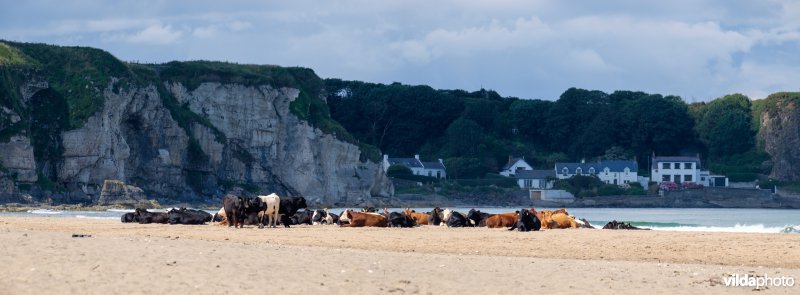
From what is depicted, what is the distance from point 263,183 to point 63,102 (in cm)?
1720

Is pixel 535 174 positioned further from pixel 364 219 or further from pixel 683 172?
pixel 364 219

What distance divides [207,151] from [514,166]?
178ft

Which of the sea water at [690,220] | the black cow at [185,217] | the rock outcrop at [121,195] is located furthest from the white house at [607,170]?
the black cow at [185,217]

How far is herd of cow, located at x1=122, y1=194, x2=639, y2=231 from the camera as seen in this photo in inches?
1184

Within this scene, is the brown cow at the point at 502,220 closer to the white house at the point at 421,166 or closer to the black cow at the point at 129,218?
the black cow at the point at 129,218

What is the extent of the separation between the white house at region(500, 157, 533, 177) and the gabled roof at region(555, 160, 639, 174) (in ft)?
14.2

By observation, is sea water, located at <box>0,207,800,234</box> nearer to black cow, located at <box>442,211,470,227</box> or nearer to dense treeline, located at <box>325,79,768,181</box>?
black cow, located at <box>442,211,470,227</box>

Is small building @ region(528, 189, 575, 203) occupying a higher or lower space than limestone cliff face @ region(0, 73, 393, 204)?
lower

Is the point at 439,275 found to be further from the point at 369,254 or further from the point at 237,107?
the point at 237,107

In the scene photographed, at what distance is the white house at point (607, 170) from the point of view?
12531 cm

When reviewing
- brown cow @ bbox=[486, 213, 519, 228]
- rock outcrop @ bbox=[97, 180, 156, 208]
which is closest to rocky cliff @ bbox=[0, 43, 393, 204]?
rock outcrop @ bbox=[97, 180, 156, 208]

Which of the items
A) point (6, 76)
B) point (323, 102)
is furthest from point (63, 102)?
point (323, 102)

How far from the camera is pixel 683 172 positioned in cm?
12900

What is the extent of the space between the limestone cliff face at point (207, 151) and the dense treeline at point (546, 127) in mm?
40239
